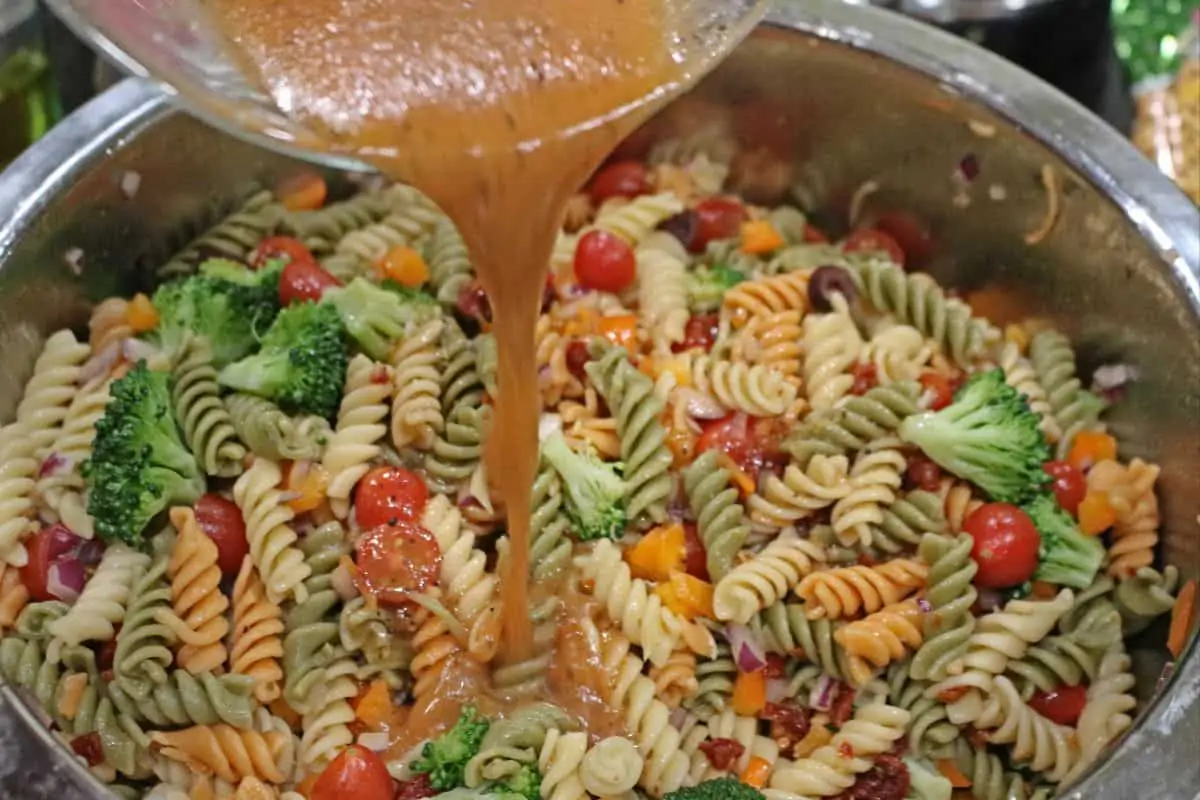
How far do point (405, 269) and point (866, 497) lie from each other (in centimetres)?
120

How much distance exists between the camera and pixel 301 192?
10.5ft

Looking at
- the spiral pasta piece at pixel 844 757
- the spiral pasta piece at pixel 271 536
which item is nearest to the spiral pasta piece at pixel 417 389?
the spiral pasta piece at pixel 271 536

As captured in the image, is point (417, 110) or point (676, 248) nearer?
point (417, 110)

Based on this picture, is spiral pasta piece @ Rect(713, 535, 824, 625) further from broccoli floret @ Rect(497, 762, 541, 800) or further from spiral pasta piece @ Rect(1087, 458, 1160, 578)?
spiral pasta piece @ Rect(1087, 458, 1160, 578)

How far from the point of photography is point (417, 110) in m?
1.84

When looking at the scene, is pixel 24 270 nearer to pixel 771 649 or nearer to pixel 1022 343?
pixel 771 649

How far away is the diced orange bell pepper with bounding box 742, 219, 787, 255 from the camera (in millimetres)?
3172

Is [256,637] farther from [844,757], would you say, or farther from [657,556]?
[844,757]

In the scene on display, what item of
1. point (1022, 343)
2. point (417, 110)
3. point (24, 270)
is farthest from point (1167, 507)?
point (24, 270)

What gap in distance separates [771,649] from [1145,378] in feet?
3.25

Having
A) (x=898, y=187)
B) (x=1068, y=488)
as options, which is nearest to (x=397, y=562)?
(x=1068, y=488)

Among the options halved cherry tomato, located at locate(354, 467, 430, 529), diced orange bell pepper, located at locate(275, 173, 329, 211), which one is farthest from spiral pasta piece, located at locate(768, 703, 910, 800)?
diced orange bell pepper, located at locate(275, 173, 329, 211)

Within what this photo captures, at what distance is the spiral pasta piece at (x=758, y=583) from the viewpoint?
2434 millimetres

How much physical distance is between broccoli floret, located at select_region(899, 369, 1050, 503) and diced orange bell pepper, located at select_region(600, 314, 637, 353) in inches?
24.9
